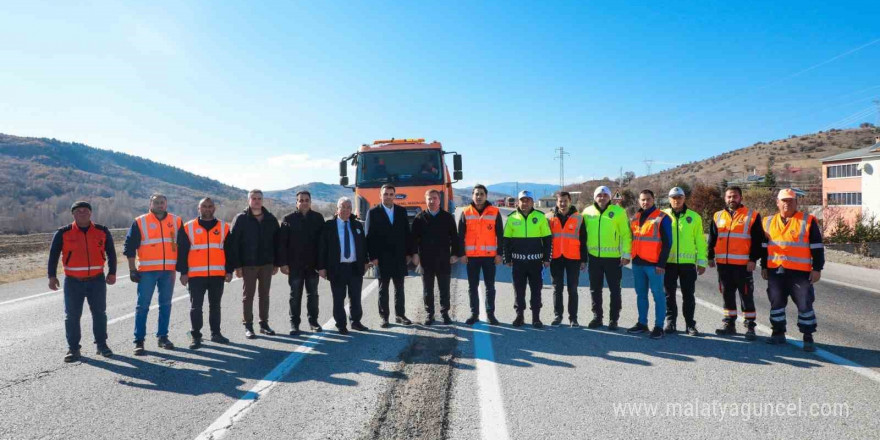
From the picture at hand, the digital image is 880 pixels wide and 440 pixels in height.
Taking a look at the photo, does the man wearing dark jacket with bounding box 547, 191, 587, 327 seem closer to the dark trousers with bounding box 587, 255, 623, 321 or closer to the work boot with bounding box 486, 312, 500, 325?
the dark trousers with bounding box 587, 255, 623, 321

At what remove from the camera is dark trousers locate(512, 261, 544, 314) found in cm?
660

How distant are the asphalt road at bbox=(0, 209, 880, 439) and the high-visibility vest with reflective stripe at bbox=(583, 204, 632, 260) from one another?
1.08 metres

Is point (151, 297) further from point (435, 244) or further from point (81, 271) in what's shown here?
point (435, 244)

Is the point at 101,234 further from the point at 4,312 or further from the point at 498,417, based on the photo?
the point at 498,417

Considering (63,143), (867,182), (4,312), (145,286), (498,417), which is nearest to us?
(498,417)

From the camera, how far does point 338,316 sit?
21.1ft

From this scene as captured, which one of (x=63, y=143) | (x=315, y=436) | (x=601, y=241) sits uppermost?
(x=63, y=143)

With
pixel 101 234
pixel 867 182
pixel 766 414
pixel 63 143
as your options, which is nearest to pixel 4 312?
pixel 101 234

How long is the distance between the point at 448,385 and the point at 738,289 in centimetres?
409

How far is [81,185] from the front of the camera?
299ft

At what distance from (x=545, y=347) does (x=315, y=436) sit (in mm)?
2953

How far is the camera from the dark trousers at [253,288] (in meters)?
6.39

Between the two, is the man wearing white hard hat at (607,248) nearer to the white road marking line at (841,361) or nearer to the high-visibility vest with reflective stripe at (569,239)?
the high-visibility vest with reflective stripe at (569,239)

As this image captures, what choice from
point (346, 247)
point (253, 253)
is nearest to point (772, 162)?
point (346, 247)
